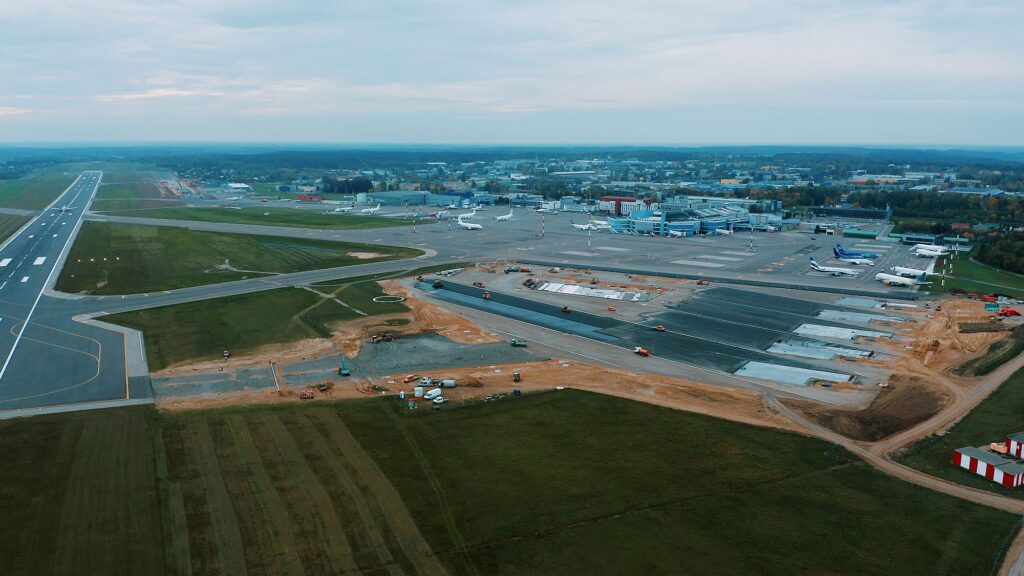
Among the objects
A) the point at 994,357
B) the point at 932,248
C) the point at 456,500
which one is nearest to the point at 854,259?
the point at 932,248

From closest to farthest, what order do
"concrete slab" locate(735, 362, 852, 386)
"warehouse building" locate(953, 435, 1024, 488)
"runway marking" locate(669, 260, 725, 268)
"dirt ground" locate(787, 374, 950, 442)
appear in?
"warehouse building" locate(953, 435, 1024, 488) < "dirt ground" locate(787, 374, 950, 442) < "concrete slab" locate(735, 362, 852, 386) < "runway marking" locate(669, 260, 725, 268)

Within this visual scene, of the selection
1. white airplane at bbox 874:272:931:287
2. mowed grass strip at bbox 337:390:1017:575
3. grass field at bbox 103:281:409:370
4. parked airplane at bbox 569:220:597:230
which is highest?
parked airplane at bbox 569:220:597:230

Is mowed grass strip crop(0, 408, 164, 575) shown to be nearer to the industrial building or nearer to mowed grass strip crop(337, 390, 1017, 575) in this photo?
mowed grass strip crop(337, 390, 1017, 575)

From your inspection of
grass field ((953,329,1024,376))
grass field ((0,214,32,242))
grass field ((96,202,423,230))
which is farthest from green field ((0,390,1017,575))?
grass field ((0,214,32,242))

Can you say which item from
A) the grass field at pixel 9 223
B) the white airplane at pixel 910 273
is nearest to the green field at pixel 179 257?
the grass field at pixel 9 223

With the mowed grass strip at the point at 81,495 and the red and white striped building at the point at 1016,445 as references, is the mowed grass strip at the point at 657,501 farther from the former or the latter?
the mowed grass strip at the point at 81,495

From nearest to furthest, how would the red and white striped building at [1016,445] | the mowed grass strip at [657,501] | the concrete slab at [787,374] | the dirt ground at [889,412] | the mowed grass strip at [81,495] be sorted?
1. the mowed grass strip at [81,495]
2. the mowed grass strip at [657,501]
3. the red and white striped building at [1016,445]
4. the dirt ground at [889,412]
5. the concrete slab at [787,374]

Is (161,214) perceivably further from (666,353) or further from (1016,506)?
(1016,506)
